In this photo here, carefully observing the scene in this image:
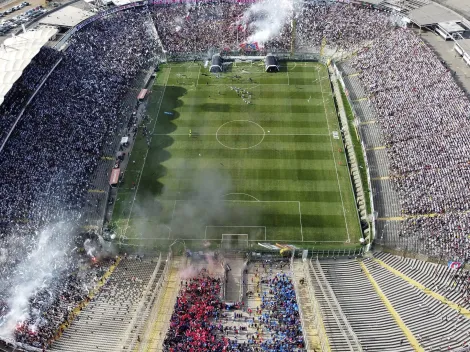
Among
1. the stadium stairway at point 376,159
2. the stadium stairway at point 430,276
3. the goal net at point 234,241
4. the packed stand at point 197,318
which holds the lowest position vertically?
the packed stand at point 197,318

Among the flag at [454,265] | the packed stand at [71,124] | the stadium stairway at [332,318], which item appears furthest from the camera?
the packed stand at [71,124]

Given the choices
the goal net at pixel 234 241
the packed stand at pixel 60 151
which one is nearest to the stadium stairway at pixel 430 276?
the goal net at pixel 234 241

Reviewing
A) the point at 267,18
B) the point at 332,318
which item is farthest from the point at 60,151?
the point at 267,18

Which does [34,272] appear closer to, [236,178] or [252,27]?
[236,178]

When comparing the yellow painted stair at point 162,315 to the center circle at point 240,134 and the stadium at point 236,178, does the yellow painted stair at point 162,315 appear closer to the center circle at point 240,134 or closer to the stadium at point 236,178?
the stadium at point 236,178

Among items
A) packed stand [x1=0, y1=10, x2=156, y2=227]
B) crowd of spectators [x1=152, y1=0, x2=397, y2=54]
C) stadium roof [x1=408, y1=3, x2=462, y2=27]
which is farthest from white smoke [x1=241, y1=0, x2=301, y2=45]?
stadium roof [x1=408, y1=3, x2=462, y2=27]
